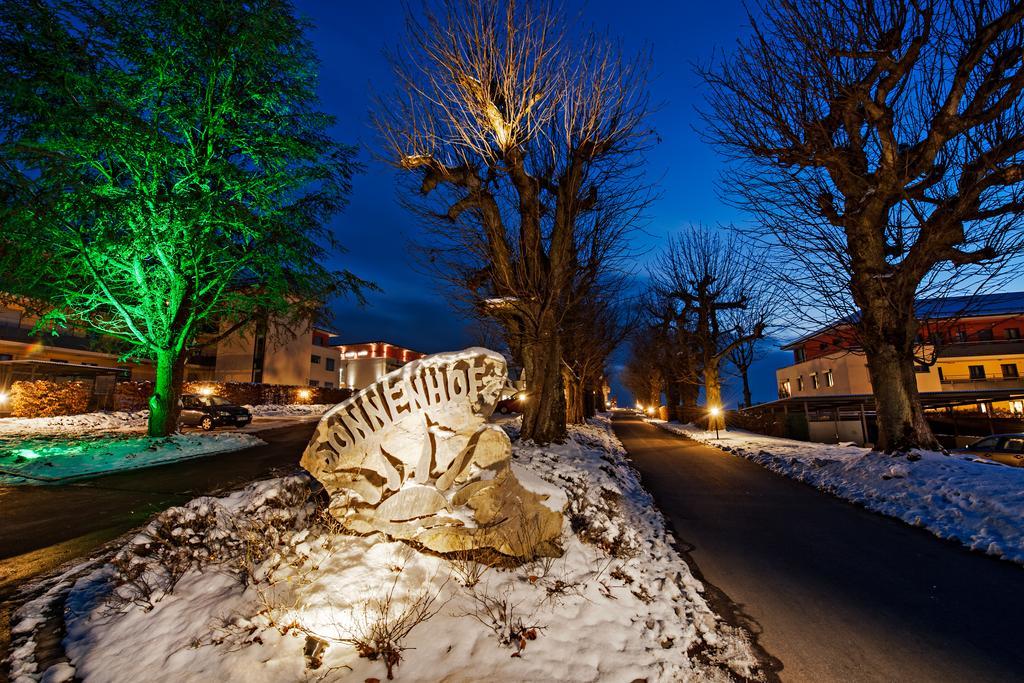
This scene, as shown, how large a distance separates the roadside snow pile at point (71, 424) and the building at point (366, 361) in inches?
1263

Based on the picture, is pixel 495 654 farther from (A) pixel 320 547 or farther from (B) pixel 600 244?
(B) pixel 600 244

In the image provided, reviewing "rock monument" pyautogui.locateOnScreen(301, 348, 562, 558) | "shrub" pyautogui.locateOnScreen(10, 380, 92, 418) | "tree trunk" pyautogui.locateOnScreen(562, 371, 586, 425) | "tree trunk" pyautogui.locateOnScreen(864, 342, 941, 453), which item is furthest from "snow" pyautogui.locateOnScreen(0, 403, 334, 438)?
"tree trunk" pyautogui.locateOnScreen(864, 342, 941, 453)

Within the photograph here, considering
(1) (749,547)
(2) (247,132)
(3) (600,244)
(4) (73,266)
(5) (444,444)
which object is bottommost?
(1) (749,547)

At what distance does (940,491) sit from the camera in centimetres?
653

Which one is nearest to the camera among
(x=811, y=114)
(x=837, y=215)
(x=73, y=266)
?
(x=811, y=114)

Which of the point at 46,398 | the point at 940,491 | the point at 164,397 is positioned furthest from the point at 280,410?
the point at 940,491

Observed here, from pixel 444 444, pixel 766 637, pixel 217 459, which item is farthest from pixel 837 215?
pixel 217 459

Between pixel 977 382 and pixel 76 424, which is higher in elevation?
pixel 977 382

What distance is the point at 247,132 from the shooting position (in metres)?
12.2

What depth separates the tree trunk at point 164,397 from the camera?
456 inches

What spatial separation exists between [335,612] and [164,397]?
40.1ft

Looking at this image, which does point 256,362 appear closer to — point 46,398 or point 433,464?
point 46,398

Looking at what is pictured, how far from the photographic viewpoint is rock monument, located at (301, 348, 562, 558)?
13.1 ft

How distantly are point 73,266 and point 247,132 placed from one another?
5.65 meters
